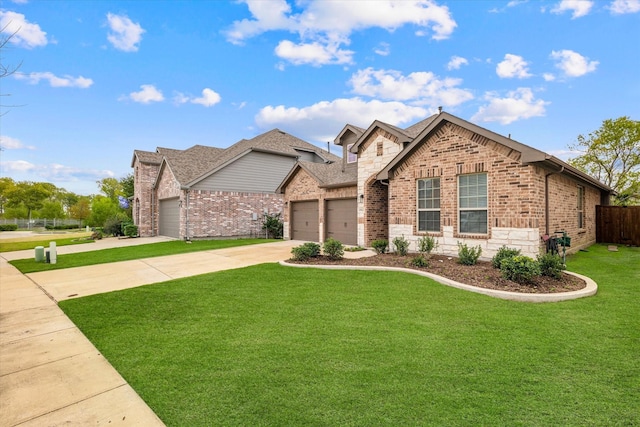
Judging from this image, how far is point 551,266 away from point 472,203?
314cm

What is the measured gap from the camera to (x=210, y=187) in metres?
19.0

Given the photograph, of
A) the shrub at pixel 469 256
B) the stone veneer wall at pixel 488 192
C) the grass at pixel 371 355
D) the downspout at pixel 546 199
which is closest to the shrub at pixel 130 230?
the grass at pixel 371 355

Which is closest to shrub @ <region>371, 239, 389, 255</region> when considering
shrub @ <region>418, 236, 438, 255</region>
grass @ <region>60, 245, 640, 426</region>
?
shrub @ <region>418, 236, 438, 255</region>

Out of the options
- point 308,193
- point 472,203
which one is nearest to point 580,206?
point 472,203

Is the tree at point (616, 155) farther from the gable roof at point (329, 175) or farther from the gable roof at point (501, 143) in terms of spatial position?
the gable roof at point (329, 175)

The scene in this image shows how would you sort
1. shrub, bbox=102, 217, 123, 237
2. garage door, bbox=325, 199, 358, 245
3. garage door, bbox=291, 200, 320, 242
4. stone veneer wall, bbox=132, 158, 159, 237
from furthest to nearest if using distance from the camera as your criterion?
shrub, bbox=102, 217, 123, 237 → stone veneer wall, bbox=132, 158, 159, 237 → garage door, bbox=291, 200, 320, 242 → garage door, bbox=325, 199, 358, 245

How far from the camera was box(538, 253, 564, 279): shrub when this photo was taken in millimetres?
6520

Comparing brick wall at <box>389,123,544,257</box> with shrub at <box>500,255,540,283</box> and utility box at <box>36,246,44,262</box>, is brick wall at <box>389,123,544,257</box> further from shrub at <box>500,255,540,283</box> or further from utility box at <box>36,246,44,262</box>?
utility box at <box>36,246,44,262</box>

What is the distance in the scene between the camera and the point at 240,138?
83.4 ft

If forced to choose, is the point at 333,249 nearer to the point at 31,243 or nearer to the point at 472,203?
the point at 472,203

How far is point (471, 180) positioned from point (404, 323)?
254 inches

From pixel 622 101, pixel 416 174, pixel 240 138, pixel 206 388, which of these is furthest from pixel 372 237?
pixel 622 101

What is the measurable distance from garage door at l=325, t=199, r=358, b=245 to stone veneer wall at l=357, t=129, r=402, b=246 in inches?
31.7

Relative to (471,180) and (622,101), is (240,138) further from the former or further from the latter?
(622,101)
